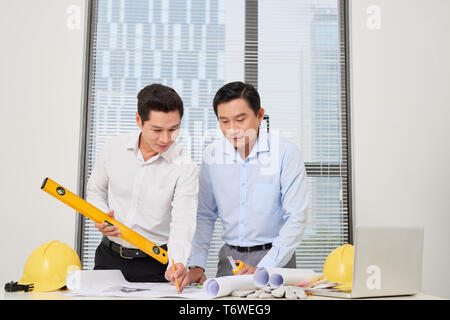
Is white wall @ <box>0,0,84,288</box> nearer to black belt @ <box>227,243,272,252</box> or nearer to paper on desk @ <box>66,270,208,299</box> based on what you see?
black belt @ <box>227,243,272,252</box>

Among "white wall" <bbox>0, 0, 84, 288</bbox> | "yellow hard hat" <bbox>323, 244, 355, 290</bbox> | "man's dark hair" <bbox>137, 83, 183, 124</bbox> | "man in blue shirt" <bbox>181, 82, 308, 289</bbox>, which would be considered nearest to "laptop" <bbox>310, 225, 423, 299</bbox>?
"yellow hard hat" <bbox>323, 244, 355, 290</bbox>

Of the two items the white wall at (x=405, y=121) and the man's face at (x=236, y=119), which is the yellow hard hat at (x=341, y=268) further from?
the white wall at (x=405, y=121)

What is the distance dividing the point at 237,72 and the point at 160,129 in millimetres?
1525

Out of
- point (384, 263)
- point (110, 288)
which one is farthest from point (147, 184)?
point (384, 263)

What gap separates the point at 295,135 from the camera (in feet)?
10.1

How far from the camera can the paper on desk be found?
3.81ft

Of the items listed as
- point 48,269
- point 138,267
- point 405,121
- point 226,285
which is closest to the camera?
point 226,285

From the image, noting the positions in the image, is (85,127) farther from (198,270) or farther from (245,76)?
(198,270)

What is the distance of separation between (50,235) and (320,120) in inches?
75.8

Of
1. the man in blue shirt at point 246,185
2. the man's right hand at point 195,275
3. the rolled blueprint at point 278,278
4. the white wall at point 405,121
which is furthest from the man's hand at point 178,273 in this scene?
the white wall at point 405,121

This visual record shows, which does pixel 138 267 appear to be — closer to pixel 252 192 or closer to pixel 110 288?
pixel 110 288

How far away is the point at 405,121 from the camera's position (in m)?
3.02

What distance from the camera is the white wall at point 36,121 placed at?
9.16 ft
